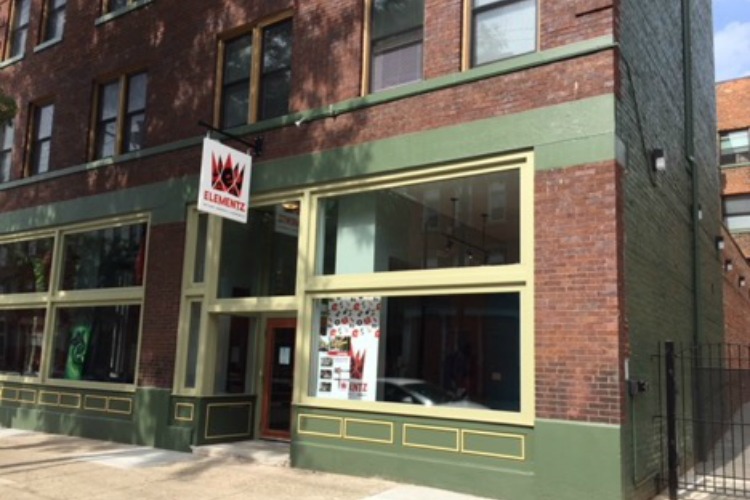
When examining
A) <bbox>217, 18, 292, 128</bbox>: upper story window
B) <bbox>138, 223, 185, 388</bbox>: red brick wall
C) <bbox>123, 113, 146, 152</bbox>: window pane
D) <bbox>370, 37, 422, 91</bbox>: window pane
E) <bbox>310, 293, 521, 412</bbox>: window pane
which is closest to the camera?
<bbox>310, 293, 521, 412</bbox>: window pane

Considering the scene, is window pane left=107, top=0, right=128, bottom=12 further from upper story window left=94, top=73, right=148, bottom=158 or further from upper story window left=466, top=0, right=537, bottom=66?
upper story window left=466, top=0, right=537, bottom=66

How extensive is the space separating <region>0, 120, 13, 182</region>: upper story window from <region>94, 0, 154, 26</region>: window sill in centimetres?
399

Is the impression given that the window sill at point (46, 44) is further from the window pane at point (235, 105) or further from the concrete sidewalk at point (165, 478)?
the concrete sidewalk at point (165, 478)

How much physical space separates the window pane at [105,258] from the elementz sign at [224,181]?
131 inches

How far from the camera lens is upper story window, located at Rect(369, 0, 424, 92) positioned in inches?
421

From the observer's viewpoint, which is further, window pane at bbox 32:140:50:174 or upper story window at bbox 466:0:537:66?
window pane at bbox 32:140:50:174

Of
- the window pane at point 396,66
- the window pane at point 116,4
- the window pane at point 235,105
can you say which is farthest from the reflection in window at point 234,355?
the window pane at point 116,4

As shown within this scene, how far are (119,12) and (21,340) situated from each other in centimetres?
753

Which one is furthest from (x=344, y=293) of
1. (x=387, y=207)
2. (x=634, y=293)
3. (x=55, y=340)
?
(x=55, y=340)

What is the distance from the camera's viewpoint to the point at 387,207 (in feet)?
34.8

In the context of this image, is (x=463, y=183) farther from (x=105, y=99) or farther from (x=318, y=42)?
(x=105, y=99)

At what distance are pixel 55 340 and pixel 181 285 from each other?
4188 millimetres

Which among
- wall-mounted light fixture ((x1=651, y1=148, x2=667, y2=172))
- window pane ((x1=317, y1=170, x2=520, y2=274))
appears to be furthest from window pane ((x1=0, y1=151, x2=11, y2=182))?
wall-mounted light fixture ((x1=651, y1=148, x2=667, y2=172))

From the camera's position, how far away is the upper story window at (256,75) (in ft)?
40.8
